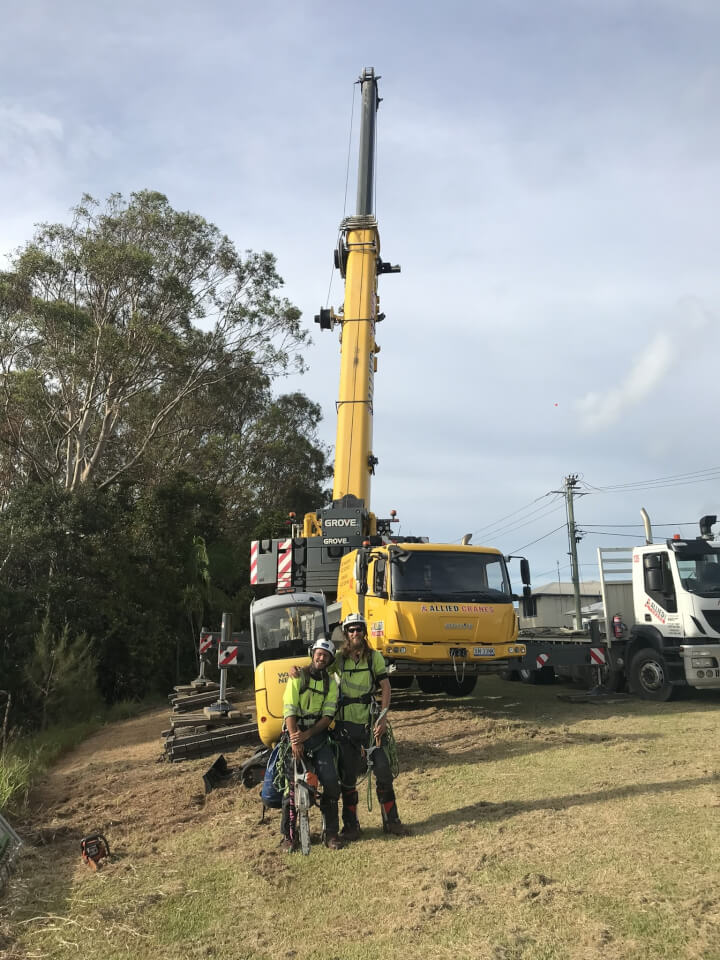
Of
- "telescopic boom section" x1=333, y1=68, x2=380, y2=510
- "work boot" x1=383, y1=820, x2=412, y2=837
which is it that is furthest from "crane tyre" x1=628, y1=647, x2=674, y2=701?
"work boot" x1=383, y1=820, x2=412, y2=837

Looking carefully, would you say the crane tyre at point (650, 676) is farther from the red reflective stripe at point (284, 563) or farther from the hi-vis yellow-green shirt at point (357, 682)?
the hi-vis yellow-green shirt at point (357, 682)

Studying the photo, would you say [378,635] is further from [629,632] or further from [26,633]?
[26,633]

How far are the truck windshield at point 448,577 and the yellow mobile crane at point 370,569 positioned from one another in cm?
2

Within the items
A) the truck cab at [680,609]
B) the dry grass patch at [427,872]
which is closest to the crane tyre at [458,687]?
the truck cab at [680,609]

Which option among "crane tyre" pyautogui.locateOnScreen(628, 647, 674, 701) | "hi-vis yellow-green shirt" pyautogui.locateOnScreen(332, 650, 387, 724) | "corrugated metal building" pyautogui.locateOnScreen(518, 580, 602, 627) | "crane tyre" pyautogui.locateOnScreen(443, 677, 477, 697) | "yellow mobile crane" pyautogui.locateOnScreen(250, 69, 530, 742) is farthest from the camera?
"corrugated metal building" pyautogui.locateOnScreen(518, 580, 602, 627)

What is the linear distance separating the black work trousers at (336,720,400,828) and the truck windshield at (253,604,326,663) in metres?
2.92

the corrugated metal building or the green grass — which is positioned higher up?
the corrugated metal building

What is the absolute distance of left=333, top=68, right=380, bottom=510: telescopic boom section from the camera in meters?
15.2

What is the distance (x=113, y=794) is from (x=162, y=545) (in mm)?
14262

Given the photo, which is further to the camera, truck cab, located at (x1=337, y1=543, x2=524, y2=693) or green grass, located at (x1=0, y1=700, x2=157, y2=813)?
truck cab, located at (x1=337, y1=543, x2=524, y2=693)

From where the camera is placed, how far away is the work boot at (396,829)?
611cm

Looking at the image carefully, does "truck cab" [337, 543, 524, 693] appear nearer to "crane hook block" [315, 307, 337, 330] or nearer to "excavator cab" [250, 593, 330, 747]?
"excavator cab" [250, 593, 330, 747]

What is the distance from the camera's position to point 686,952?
383 cm

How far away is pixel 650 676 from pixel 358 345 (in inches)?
341
